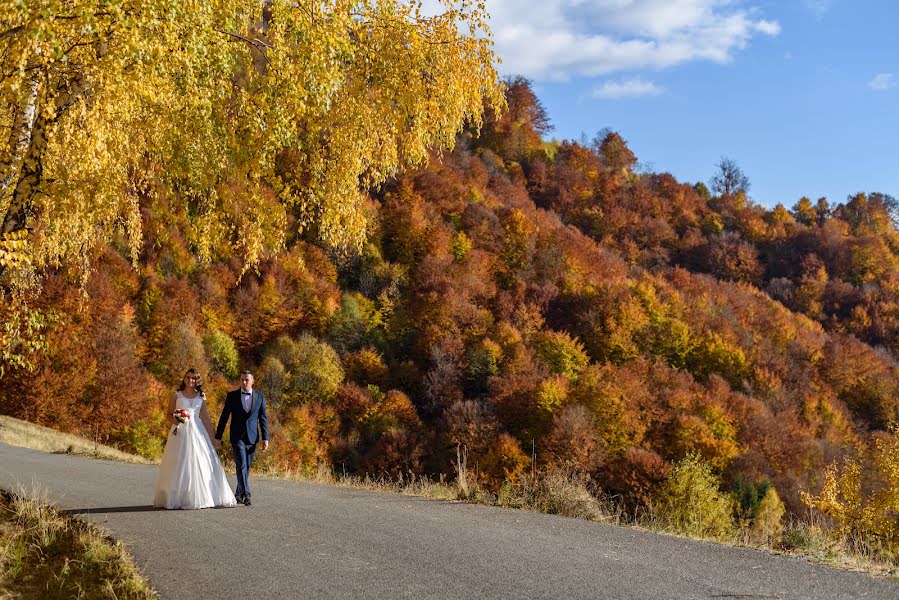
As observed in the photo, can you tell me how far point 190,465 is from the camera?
25.8 ft

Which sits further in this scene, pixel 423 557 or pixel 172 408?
pixel 172 408

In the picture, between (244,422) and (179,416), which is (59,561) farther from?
(244,422)

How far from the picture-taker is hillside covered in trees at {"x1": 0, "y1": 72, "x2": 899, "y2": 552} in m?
52.1

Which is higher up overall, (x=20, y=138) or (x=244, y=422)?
(x=20, y=138)

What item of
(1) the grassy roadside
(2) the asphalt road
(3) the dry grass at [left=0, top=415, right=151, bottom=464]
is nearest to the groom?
(2) the asphalt road

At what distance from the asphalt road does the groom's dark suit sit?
1.47ft

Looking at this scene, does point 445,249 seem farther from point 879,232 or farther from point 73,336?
point 879,232

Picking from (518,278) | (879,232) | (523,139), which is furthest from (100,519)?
(879,232)

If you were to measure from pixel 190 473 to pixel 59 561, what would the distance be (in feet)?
6.81

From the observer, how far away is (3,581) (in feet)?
18.1

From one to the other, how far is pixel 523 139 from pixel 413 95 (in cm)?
10609

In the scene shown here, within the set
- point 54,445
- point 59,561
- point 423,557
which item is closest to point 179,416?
point 59,561

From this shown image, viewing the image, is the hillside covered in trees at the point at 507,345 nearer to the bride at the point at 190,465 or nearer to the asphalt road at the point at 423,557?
the asphalt road at the point at 423,557

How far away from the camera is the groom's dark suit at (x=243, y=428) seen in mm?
8312
